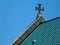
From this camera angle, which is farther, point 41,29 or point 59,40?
point 41,29

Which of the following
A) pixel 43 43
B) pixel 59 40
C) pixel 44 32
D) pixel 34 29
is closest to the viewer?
pixel 59 40

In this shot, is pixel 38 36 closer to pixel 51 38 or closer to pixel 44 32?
pixel 44 32

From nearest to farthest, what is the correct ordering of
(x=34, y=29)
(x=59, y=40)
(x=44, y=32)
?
(x=59, y=40), (x=44, y=32), (x=34, y=29)

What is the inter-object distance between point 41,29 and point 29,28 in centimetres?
→ 249

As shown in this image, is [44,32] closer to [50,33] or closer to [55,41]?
[50,33]

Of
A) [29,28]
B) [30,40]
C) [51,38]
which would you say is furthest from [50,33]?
[29,28]

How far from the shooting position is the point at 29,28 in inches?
1078

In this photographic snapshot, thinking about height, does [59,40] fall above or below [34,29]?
above

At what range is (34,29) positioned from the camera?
27.0 meters

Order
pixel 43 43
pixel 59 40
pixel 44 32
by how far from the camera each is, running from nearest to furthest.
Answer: pixel 59 40, pixel 43 43, pixel 44 32

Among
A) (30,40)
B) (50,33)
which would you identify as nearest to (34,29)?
(30,40)

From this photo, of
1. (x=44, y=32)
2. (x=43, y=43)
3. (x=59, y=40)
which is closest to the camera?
(x=59, y=40)

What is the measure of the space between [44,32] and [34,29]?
3207 mm

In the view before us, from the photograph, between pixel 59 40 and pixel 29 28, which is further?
pixel 29 28
